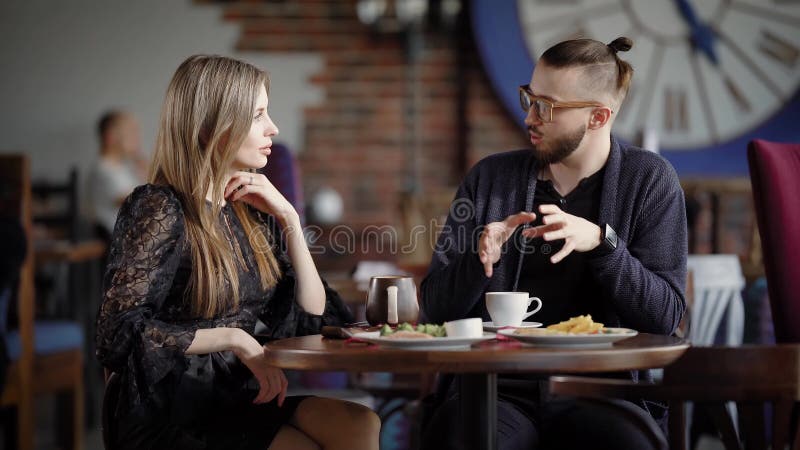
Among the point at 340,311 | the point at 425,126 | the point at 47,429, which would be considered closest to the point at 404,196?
the point at 425,126

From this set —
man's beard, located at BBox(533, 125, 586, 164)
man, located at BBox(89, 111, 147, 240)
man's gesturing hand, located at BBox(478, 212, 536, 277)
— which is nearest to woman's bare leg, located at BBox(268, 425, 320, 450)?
man's gesturing hand, located at BBox(478, 212, 536, 277)

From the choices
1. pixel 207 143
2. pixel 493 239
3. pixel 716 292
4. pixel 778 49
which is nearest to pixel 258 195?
pixel 207 143

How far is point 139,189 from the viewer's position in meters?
1.66

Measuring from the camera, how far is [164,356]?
154cm

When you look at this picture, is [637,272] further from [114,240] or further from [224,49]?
[224,49]

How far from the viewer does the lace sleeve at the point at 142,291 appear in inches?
60.4

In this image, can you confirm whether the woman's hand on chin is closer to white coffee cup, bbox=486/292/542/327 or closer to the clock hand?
white coffee cup, bbox=486/292/542/327

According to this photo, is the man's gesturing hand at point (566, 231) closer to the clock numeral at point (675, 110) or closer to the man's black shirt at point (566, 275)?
the man's black shirt at point (566, 275)

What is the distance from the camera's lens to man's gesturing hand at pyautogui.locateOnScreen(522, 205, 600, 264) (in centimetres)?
159

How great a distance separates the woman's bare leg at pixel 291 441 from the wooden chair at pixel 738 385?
0.57 metres

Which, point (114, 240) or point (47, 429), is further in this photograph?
point (47, 429)

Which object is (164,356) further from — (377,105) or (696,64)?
(696,64)

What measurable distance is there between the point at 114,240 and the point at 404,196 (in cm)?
278

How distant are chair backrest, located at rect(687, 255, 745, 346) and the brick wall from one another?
2.29m
